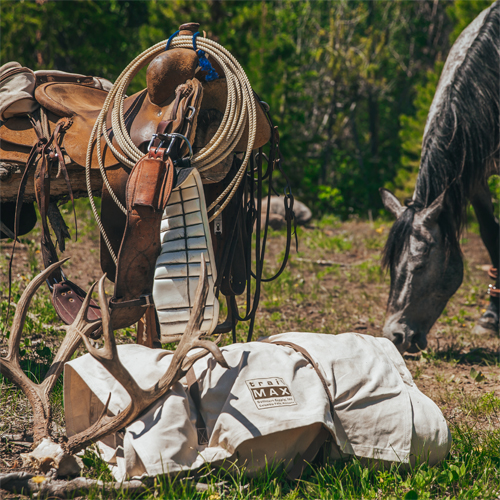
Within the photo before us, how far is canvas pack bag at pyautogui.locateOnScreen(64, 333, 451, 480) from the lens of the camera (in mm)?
1751

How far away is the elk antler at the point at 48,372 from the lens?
6.16 feet

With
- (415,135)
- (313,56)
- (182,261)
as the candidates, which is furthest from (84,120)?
(313,56)

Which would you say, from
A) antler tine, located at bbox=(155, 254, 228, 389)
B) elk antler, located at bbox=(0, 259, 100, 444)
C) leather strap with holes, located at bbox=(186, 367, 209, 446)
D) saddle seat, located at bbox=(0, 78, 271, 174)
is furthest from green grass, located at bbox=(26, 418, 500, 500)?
saddle seat, located at bbox=(0, 78, 271, 174)

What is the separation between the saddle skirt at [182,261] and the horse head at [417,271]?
1.94 meters

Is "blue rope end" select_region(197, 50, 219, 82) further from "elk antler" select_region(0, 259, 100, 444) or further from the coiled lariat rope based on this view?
"elk antler" select_region(0, 259, 100, 444)

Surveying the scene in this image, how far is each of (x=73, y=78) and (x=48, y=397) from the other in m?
2.18

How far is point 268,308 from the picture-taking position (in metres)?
4.56

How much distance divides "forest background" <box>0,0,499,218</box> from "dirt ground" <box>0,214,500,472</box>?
3.58 m

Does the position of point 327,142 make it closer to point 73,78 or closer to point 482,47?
point 482,47

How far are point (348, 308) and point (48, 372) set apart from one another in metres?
3.29

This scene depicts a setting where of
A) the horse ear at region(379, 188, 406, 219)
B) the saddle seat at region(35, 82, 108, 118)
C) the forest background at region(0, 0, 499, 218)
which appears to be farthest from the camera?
the forest background at region(0, 0, 499, 218)

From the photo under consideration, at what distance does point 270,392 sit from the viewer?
1869 millimetres

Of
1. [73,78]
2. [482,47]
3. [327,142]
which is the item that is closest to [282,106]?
[327,142]

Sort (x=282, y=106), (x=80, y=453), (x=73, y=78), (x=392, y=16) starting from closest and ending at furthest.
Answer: (x=80, y=453)
(x=73, y=78)
(x=282, y=106)
(x=392, y=16)
